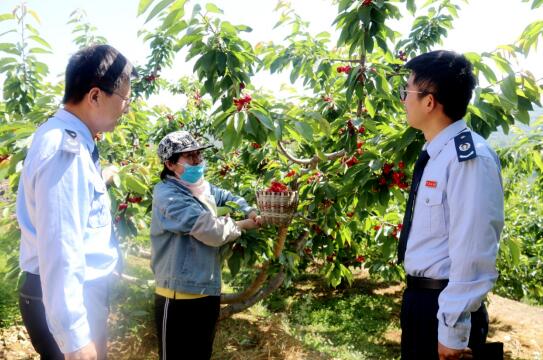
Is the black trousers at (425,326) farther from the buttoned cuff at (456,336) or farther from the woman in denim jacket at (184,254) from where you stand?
the woman in denim jacket at (184,254)

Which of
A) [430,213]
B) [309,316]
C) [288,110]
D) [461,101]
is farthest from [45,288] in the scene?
[309,316]

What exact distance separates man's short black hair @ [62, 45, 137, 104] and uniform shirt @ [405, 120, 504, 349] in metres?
1.15

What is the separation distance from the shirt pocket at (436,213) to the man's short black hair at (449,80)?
321 millimetres

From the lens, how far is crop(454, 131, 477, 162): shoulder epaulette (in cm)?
137

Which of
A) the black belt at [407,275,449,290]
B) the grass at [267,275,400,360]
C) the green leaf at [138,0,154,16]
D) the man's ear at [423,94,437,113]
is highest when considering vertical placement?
the green leaf at [138,0,154,16]

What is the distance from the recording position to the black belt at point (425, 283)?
1.45m

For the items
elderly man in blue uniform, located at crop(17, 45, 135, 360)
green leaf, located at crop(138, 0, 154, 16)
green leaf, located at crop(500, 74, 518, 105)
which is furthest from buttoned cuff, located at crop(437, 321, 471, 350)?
green leaf, located at crop(138, 0, 154, 16)

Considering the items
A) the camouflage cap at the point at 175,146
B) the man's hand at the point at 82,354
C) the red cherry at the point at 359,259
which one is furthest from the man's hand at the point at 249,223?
the red cherry at the point at 359,259

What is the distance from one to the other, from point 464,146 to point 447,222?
0.26 metres

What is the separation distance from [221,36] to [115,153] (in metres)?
1.93

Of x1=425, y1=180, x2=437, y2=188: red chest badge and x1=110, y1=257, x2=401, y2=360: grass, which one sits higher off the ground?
x1=425, y1=180, x2=437, y2=188: red chest badge

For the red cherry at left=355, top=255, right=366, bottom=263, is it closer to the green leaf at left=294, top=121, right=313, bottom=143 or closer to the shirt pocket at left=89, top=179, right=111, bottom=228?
the green leaf at left=294, top=121, right=313, bottom=143

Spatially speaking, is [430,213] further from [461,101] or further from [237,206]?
[237,206]

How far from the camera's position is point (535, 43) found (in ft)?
6.48
